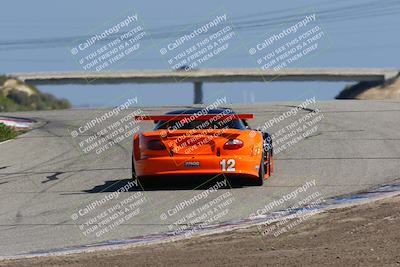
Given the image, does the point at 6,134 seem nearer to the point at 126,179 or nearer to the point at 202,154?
the point at 126,179

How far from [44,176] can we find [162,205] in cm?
456

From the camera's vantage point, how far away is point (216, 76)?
373 ft

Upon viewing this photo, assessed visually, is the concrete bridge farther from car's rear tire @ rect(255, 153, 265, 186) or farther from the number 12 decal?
the number 12 decal

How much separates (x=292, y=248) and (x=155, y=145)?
217 inches

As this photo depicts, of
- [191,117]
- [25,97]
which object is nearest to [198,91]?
[25,97]

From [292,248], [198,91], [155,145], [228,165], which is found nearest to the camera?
[292,248]

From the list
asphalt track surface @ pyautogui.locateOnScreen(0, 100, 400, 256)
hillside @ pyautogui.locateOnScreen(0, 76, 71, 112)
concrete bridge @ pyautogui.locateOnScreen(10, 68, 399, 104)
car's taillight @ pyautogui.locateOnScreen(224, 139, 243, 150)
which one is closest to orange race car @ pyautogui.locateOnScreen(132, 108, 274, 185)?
car's taillight @ pyautogui.locateOnScreen(224, 139, 243, 150)

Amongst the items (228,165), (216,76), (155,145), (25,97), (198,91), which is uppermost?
(155,145)

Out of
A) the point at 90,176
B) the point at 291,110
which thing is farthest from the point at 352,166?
the point at 291,110

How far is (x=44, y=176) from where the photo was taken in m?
17.2

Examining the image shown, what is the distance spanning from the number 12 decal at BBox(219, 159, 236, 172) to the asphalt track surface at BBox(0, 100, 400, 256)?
29 centimetres

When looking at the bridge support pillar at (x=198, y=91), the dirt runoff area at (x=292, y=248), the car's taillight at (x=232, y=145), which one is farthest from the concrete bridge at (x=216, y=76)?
the dirt runoff area at (x=292, y=248)

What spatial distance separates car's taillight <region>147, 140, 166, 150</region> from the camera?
14461 millimetres

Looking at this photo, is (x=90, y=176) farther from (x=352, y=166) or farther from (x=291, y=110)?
(x=291, y=110)
